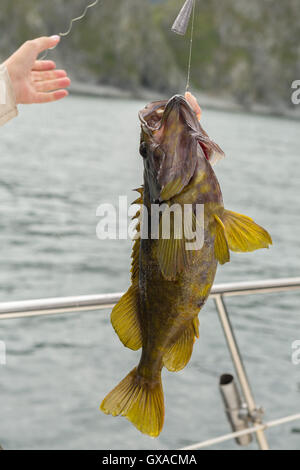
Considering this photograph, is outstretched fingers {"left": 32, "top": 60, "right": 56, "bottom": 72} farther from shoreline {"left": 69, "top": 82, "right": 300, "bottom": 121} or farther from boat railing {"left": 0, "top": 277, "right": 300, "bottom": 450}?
shoreline {"left": 69, "top": 82, "right": 300, "bottom": 121}

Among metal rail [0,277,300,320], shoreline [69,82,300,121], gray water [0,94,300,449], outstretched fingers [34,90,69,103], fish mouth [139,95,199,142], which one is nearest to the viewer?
fish mouth [139,95,199,142]

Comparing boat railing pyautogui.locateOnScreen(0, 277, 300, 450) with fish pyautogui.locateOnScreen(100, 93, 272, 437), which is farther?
boat railing pyautogui.locateOnScreen(0, 277, 300, 450)

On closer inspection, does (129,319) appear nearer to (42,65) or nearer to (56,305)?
(56,305)

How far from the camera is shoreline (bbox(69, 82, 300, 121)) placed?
293ft

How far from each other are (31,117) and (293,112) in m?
51.8

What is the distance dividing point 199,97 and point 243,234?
98.7m

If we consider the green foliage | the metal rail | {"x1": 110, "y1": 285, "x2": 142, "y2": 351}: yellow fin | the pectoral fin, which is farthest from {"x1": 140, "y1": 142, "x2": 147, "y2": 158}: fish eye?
the green foliage

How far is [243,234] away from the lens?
159 cm

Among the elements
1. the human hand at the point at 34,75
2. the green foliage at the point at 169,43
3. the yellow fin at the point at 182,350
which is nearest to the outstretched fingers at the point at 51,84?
the human hand at the point at 34,75

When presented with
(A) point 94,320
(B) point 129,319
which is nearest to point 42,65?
(B) point 129,319

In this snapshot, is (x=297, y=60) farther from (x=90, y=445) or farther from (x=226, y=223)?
(x=226, y=223)

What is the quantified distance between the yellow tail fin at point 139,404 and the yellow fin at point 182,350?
89 millimetres

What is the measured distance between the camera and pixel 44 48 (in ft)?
7.20

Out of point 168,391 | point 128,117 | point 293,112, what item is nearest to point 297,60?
point 293,112
